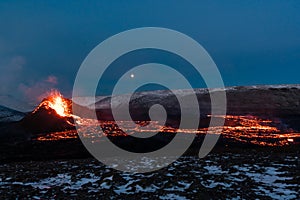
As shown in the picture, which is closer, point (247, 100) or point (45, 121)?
point (45, 121)

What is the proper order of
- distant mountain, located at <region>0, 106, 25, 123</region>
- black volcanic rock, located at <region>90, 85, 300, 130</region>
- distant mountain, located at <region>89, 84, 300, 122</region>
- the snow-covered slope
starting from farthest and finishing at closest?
the snow-covered slope → distant mountain, located at <region>89, 84, 300, 122</region> → distant mountain, located at <region>0, 106, 25, 123</region> → black volcanic rock, located at <region>90, 85, 300, 130</region>

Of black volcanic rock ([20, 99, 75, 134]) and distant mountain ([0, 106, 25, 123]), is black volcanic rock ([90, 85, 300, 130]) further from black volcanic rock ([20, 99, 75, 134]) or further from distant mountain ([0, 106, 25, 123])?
distant mountain ([0, 106, 25, 123])

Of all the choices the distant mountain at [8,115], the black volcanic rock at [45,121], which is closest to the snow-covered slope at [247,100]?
the distant mountain at [8,115]

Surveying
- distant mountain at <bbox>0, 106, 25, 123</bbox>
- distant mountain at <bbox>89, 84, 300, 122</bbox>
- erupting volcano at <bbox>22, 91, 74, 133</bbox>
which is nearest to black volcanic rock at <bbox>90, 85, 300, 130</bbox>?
distant mountain at <bbox>89, 84, 300, 122</bbox>

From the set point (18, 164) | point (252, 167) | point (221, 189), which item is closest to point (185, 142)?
point (252, 167)

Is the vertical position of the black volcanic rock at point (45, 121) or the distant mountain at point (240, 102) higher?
the distant mountain at point (240, 102)

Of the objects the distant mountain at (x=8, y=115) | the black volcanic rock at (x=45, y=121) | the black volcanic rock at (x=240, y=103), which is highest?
the black volcanic rock at (x=240, y=103)

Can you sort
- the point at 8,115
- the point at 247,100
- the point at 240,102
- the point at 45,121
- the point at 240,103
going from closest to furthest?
the point at 45,121 → the point at 8,115 → the point at 240,103 → the point at 240,102 → the point at 247,100

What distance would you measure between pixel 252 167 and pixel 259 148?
8.80 ft

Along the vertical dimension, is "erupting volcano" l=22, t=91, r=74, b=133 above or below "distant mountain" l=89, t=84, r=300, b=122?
below

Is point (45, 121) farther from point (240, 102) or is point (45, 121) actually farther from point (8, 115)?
point (240, 102)

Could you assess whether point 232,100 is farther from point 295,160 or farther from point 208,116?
point 295,160

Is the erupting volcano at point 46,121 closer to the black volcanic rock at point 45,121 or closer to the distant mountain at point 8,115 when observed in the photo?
the black volcanic rock at point 45,121

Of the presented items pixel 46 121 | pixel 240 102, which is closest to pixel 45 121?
pixel 46 121
